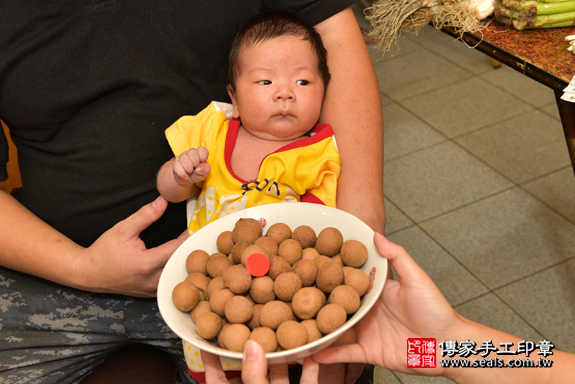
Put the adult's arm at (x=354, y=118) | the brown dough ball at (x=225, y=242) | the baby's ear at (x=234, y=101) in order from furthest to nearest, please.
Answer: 1. the baby's ear at (x=234, y=101)
2. the adult's arm at (x=354, y=118)
3. the brown dough ball at (x=225, y=242)

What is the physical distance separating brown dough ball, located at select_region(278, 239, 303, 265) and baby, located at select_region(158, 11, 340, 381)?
9.3 inches

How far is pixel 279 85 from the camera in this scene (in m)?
1.09

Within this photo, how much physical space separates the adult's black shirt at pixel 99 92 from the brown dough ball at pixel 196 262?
0.88 feet

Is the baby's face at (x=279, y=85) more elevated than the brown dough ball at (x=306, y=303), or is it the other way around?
the baby's face at (x=279, y=85)

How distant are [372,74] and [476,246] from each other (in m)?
1.10

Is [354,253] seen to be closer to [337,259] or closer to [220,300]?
[337,259]

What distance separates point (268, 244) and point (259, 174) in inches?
10.1

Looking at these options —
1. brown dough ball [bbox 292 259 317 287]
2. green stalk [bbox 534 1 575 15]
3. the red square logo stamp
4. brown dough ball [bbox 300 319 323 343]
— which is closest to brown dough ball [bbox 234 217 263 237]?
brown dough ball [bbox 292 259 317 287]

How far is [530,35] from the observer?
122cm

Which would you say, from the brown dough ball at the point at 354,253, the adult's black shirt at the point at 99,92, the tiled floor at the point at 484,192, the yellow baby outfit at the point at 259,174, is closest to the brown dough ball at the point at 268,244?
the brown dough ball at the point at 354,253

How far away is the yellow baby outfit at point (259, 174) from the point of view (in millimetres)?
1065

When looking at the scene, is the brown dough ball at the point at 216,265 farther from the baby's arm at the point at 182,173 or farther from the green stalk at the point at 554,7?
the green stalk at the point at 554,7

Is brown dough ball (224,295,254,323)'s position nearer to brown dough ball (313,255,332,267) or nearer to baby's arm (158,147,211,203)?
brown dough ball (313,255,332,267)

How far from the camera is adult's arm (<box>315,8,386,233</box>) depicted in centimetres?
105
